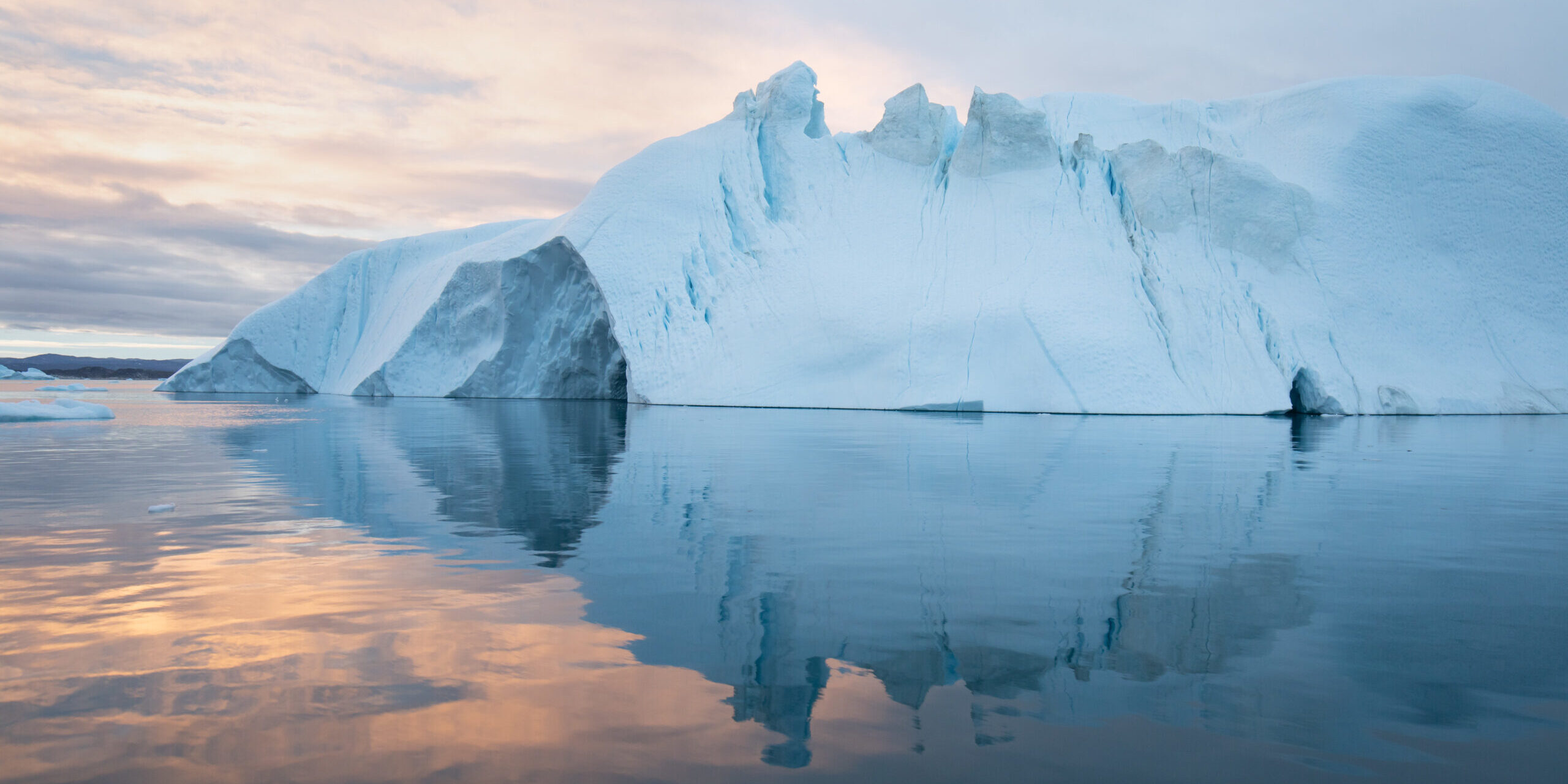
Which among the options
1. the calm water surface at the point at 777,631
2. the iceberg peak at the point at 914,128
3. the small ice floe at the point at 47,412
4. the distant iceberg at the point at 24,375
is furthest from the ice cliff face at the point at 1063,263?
the distant iceberg at the point at 24,375

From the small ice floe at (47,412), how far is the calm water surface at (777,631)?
10688 mm

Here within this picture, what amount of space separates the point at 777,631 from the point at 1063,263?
2086cm

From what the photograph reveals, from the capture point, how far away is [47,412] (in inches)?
602

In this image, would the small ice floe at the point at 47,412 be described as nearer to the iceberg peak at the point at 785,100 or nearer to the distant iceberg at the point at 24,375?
the iceberg peak at the point at 785,100

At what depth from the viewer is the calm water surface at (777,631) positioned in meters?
2.13

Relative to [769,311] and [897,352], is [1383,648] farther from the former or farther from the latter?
[769,311]

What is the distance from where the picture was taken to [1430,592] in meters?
3.71

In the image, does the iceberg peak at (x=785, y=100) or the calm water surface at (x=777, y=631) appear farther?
the iceberg peak at (x=785, y=100)

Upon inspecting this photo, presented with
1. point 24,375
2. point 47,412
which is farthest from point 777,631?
point 24,375

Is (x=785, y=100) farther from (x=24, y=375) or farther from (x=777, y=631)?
(x=24, y=375)

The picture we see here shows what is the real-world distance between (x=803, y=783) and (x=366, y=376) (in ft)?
105

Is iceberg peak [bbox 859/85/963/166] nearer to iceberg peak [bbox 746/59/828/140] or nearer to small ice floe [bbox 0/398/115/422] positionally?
iceberg peak [bbox 746/59/828/140]

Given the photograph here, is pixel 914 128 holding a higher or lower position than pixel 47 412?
higher

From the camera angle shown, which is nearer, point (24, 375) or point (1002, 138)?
point (1002, 138)
